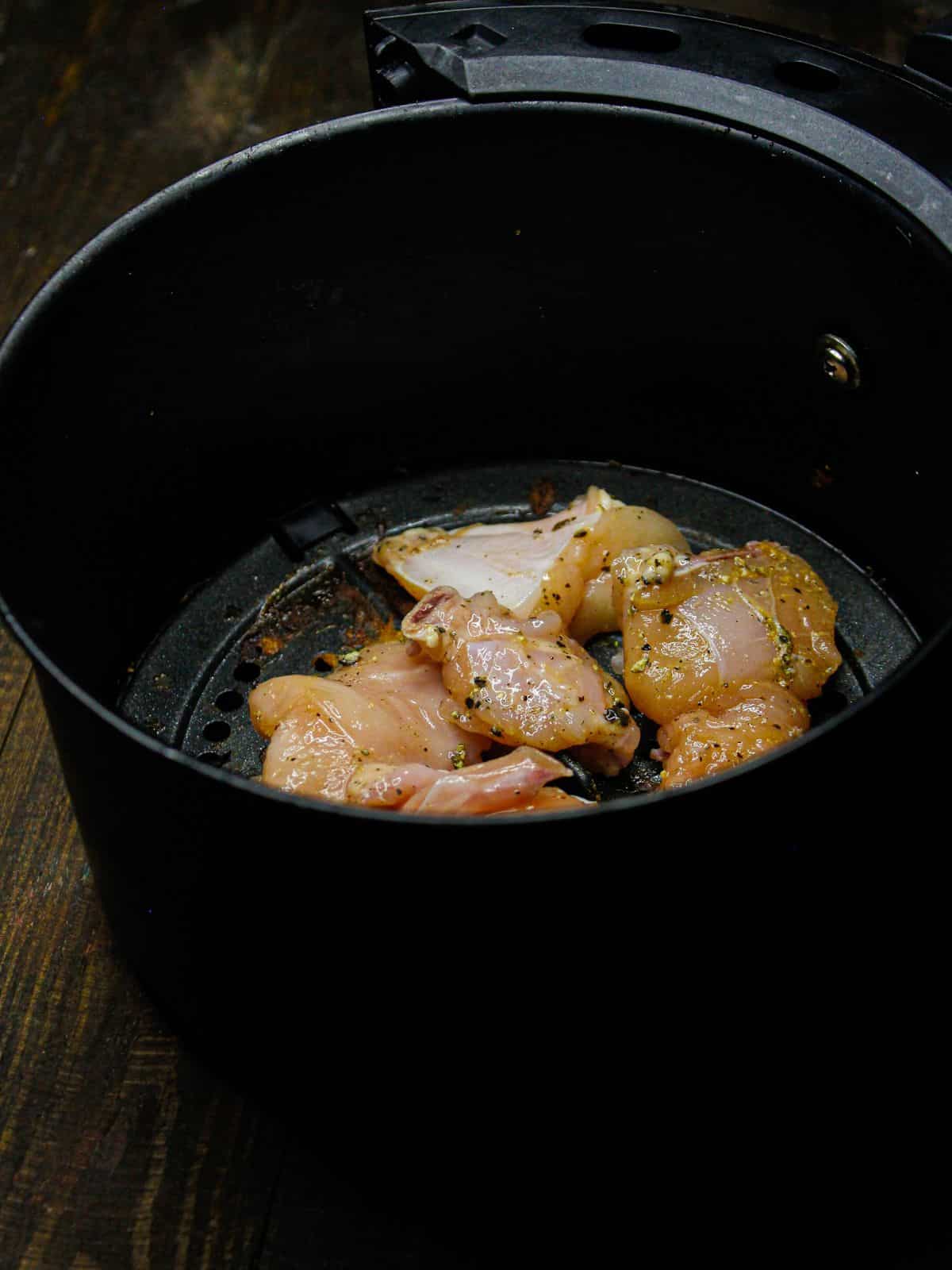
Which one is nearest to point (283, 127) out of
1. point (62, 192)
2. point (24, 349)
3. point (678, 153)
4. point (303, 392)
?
point (62, 192)

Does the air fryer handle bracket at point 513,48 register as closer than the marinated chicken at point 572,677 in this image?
No

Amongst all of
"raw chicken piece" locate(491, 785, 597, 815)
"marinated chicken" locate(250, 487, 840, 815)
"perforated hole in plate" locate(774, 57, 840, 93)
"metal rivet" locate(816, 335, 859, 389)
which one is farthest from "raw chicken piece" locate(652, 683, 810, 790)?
"perforated hole in plate" locate(774, 57, 840, 93)

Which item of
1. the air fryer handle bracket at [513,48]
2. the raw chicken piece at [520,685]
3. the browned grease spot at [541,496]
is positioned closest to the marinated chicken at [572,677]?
the raw chicken piece at [520,685]

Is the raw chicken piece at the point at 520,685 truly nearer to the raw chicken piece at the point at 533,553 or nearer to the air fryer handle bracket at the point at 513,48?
the raw chicken piece at the point at 533,553

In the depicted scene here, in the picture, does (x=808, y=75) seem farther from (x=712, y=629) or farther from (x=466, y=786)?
(x=466, y=786)

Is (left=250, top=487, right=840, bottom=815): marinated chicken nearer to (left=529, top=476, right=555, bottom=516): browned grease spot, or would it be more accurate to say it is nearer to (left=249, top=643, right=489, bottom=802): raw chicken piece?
(left=249, top=643, right=489, bottom=802): raw chicken piece
